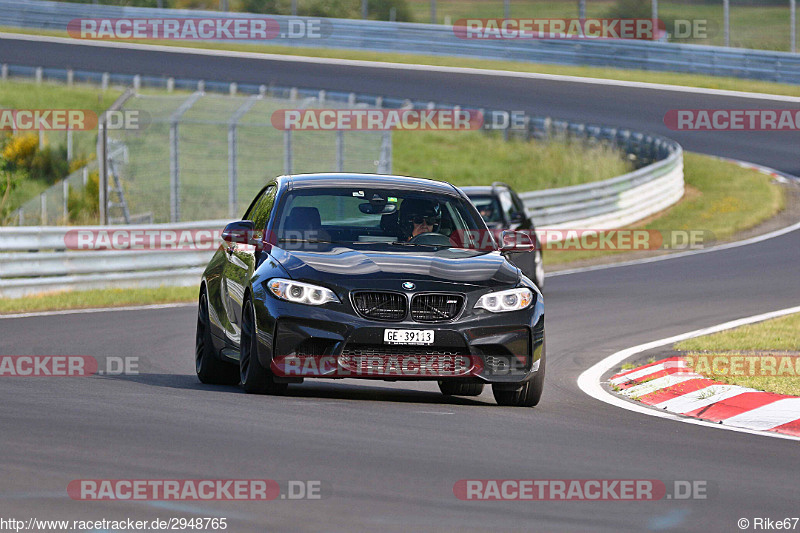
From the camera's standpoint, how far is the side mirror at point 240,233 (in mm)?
10336

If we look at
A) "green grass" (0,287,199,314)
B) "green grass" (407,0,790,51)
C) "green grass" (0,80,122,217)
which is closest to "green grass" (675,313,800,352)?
"green grass" (0,287,199,314)

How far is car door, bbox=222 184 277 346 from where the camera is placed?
33.2ft

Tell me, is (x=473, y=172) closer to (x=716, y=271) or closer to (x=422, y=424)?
(x=716, y=271)

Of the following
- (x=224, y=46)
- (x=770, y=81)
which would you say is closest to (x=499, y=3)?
(x=224, y=46)

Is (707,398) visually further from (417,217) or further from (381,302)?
(381,302)

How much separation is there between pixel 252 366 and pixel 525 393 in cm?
180

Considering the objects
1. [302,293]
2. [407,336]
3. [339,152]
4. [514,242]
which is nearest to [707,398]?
[514,242]

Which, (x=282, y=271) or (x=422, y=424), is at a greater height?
(x=282, y=271)

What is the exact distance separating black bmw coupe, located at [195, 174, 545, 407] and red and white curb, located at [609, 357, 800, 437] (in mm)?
1146

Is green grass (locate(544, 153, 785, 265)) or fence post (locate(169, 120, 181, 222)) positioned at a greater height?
fence post (locate(169, 120, 181, 222))

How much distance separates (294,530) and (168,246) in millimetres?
15281

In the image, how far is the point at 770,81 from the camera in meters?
42.7

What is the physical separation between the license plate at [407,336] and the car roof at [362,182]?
171cm

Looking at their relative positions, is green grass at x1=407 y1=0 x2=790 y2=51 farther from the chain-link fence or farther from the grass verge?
the grass verge
